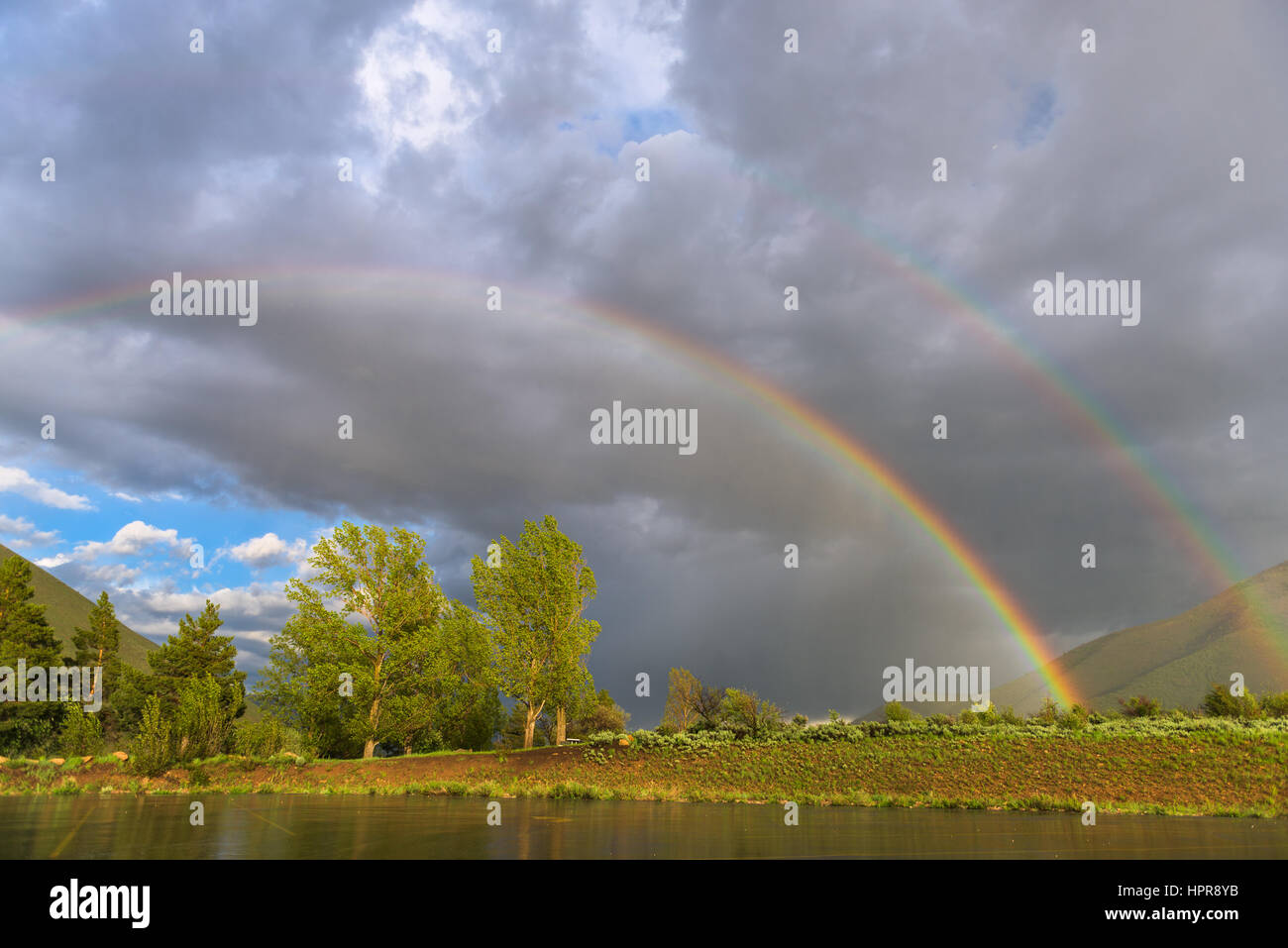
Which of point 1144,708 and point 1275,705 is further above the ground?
point 1144,708

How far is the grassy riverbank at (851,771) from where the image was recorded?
87.2ft

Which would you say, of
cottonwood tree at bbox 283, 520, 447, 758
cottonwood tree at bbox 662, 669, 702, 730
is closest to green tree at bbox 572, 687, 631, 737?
cottonwood tree at bbox 662, 669, 702, 730

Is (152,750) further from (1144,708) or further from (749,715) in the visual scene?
(1144,708)

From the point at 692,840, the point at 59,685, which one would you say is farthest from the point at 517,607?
the point at 59,685

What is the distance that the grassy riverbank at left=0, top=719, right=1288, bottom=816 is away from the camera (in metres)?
26.6

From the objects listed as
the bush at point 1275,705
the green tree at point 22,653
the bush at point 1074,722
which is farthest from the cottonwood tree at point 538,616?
the bush at point 1275,705

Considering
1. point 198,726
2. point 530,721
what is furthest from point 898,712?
point 198,726

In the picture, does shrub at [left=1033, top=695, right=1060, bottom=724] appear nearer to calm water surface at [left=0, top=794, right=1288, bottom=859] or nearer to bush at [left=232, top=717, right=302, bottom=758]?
calm water surface at [left=0, top=794, right=1288, bottom=859]

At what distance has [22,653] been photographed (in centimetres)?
5781

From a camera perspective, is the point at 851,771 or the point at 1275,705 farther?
the point at 1275,705

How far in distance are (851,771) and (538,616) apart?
22.8 m

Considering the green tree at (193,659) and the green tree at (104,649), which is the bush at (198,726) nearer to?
the green tree at (193,659)
